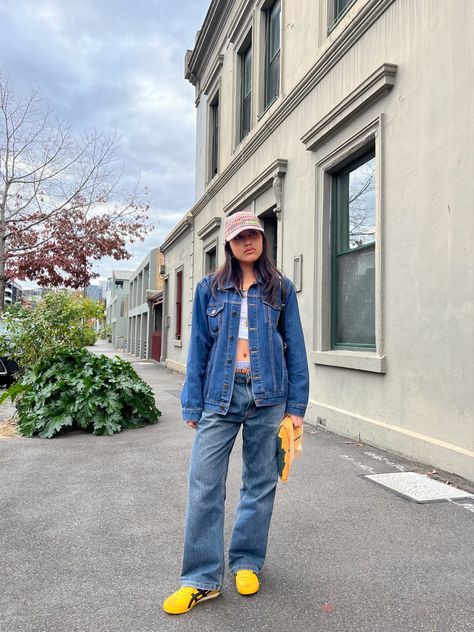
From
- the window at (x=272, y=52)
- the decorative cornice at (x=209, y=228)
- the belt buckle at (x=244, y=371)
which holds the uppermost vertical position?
the window at (x=272, y=52)

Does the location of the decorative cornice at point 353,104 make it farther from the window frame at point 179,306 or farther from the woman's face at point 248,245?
the window frame at point 179,306

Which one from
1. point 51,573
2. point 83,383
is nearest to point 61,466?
point 83,383

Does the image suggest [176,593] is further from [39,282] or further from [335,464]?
[39,282]

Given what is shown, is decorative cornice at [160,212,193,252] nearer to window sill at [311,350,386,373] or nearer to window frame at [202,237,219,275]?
window frame at [202,237,219,275]

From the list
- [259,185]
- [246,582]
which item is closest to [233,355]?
[246,582]

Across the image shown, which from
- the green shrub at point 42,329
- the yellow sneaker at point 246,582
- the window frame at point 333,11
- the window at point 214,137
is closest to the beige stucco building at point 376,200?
the window frame at point 333,11

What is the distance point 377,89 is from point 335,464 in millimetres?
4235

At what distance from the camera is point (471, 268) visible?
432 centimetres

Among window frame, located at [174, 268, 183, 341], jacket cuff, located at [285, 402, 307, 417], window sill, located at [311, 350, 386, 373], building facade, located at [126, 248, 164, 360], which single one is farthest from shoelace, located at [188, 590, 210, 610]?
building facade, located at [126, 248, 164, 360]

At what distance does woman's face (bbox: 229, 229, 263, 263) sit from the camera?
8.58ft

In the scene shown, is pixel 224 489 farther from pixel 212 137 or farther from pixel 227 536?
pixel 212 137

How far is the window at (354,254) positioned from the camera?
20.7ft

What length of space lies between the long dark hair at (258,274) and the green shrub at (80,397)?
430 cm

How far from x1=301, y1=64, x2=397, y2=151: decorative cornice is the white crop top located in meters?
4.23
